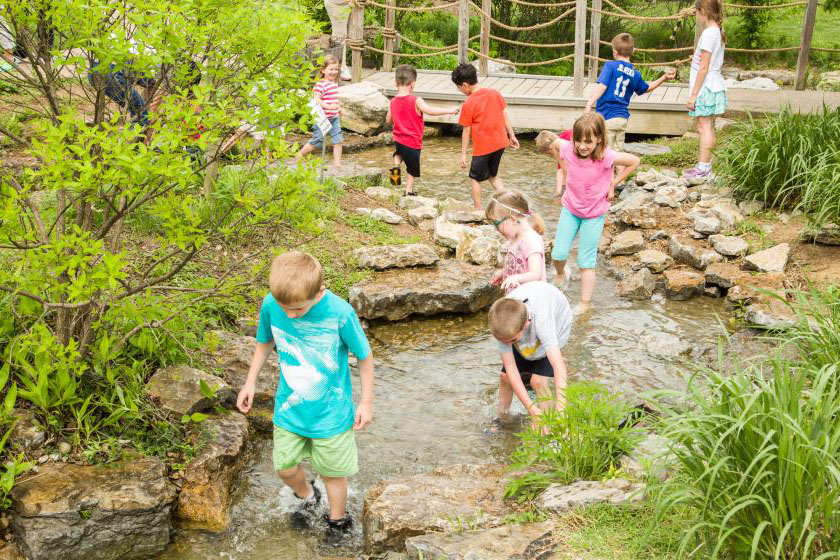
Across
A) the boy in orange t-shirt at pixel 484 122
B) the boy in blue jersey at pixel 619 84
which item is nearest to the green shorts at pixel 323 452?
the boy in orange t-shirt at pixel 484 122

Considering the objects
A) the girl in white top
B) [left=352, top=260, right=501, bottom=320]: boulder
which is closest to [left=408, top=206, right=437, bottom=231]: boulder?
[left=352, top=260, right=501, bottom=320]: boulder

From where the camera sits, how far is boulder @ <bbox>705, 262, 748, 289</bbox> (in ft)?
21.4

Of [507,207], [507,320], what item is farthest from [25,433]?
[507,207]

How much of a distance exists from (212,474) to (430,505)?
1.06 m

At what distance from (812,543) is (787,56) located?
1425cm

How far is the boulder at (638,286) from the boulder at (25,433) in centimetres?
436

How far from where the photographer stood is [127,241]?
230 inches

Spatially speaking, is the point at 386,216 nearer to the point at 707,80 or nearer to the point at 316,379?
the point at 707,80

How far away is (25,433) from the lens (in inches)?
150

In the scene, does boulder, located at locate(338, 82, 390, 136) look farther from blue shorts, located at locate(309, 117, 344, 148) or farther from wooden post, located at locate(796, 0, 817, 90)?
wooden post, located at locate(796, 0, 817, 90)

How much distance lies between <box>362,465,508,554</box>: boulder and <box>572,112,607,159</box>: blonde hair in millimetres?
2616

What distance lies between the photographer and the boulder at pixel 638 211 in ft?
25.6

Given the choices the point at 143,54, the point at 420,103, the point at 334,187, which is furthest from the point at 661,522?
the point at 420,103

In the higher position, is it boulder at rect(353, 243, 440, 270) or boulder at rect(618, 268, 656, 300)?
boulder at rect(353, 243, 440, 270)
